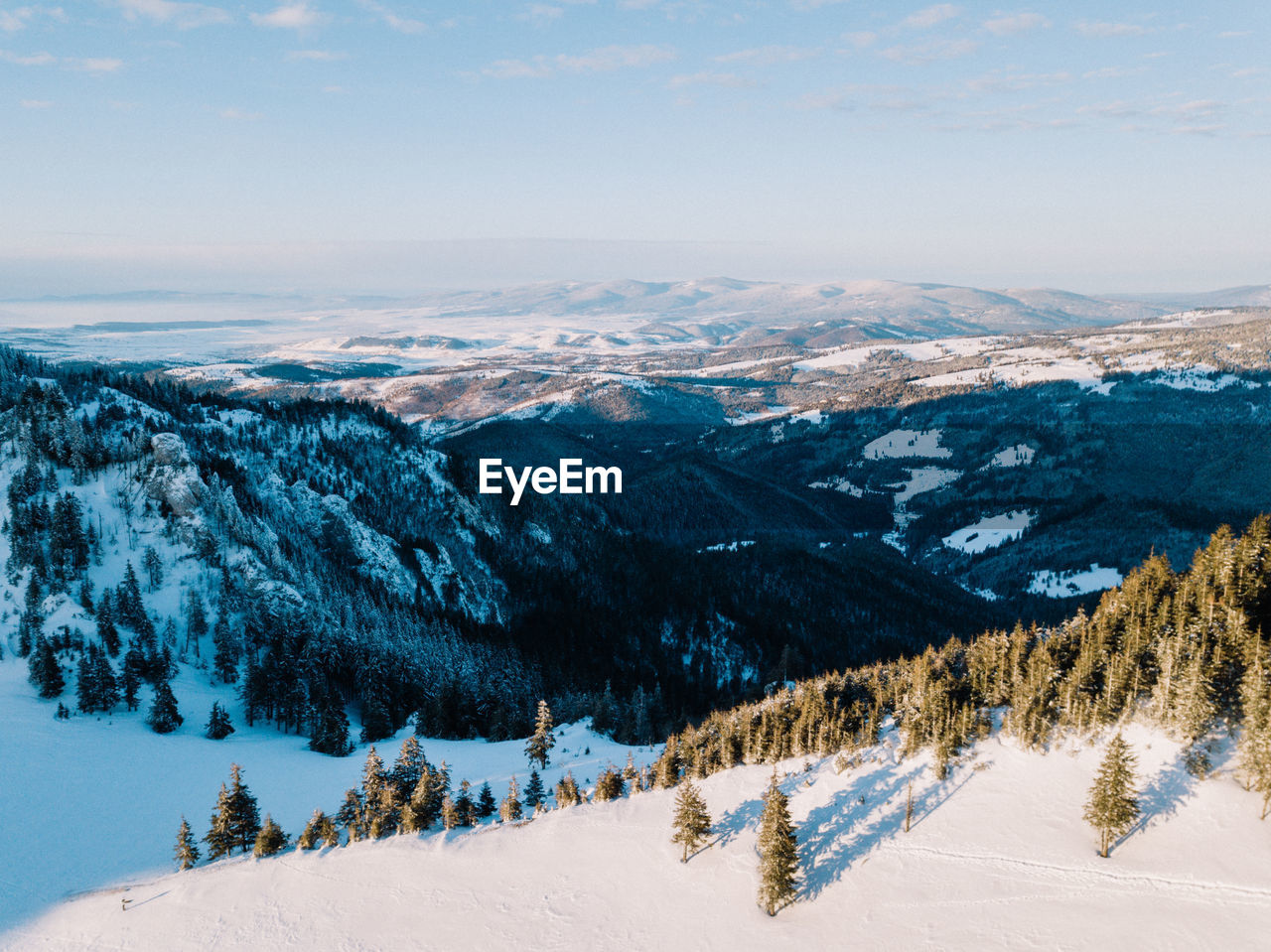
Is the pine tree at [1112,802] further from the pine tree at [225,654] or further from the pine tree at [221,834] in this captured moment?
the pine tree at [225,654]

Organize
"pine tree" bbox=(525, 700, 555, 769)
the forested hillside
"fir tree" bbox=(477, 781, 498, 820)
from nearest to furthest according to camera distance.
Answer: "fir tree" bbox=(477, 781, 498, 820)
"pine tree" bbox=(525, 700, 555, 769)
the forested hillside

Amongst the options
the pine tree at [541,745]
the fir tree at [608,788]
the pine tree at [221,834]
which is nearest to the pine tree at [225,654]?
the pine tree at [221,834]

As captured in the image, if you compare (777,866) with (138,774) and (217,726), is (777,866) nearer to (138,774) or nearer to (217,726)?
(138,774)

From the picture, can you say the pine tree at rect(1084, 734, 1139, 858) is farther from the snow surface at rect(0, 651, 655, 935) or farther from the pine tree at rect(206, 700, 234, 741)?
the pine tree at rect(206, 700, 234, 741)

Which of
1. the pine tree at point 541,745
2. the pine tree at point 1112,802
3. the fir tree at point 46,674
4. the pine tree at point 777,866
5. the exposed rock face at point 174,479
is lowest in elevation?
the pine tree at point 541,745

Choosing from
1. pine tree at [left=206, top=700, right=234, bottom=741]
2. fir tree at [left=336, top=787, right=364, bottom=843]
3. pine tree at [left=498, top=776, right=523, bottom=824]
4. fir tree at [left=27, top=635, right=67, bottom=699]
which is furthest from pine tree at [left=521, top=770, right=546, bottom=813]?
fir tree at [left=27, top=635, right=67, bottom=699]

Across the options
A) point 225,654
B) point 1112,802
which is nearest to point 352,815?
point 225,654

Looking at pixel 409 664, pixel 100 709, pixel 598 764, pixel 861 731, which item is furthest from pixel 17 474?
pixel 861 731
